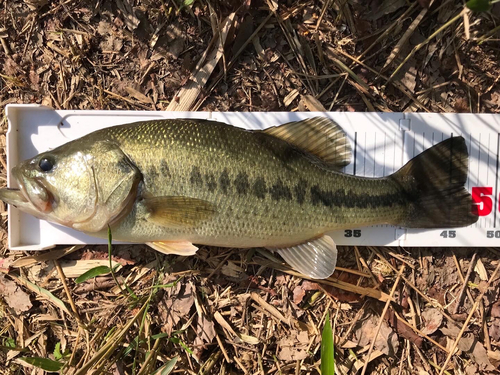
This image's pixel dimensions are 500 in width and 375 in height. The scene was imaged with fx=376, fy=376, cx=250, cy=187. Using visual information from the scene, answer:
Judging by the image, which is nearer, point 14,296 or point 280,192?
point 280,192

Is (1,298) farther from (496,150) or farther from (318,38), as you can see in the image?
(496,150)

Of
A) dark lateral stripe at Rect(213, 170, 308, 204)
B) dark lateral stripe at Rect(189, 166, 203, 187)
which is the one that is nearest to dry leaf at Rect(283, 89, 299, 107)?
dark lateral stripe at Rect(213, 170, 308, 204)

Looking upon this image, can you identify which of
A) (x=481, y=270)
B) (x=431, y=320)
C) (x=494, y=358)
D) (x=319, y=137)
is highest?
(x=319, y=137)

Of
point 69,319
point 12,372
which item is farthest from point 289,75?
point 12,372

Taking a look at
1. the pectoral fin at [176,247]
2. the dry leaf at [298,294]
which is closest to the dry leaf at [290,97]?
the pectoral fin at [176,247]

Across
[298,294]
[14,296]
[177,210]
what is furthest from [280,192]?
[14,296]

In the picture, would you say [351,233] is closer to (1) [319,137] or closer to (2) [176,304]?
(1) [319,137]
